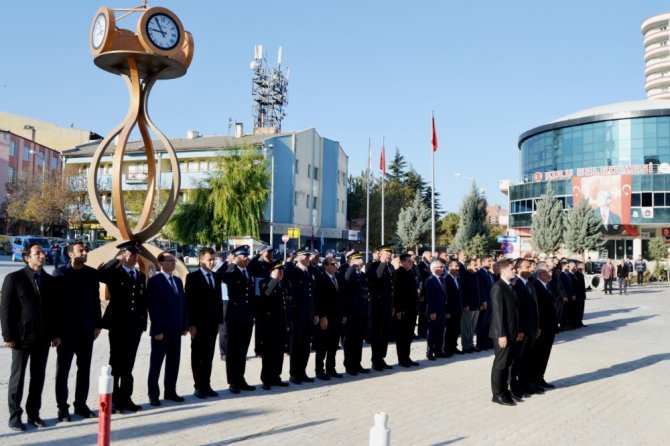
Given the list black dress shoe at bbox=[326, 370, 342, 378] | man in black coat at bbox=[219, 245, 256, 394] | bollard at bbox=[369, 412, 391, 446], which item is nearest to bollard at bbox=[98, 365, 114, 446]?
bollard at bbox=[369, 412, 391, 446]

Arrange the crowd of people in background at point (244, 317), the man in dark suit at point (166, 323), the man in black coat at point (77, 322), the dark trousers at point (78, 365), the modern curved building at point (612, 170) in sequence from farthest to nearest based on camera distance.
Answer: the modern curved building at point (612, 170) < the man in dark suit at point (166, 323) < the man in black coat at point (77, 322) < the dark trousers at point (78, 365) < the crowd of people in background at point (244, 317)

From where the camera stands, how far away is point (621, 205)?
55.5 m

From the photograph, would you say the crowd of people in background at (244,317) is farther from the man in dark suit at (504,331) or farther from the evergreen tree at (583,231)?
the evergreen tree at (583,231)

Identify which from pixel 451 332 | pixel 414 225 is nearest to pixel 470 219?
pixel 414 225

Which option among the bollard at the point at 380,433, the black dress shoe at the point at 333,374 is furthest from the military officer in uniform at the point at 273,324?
the bollard at the point at 380,433

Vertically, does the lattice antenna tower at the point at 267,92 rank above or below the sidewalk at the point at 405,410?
above

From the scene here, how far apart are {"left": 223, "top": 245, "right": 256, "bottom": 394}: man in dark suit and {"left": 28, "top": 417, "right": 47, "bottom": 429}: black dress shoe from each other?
2475 mm

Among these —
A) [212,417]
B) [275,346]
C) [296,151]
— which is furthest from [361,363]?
[296,151]

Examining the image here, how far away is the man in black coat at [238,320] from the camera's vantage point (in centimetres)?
870

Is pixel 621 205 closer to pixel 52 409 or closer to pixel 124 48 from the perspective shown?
pixel 124 48

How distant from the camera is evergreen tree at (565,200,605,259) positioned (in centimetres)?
4578

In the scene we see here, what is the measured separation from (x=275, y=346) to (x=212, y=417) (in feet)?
6.29

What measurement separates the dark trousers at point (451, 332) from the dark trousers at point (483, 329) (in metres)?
1.16

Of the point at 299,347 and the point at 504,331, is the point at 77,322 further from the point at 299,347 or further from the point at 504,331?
the point at 504,331
